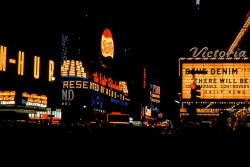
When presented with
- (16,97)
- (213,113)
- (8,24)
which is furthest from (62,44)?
(213,113)

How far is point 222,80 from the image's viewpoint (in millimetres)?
26156

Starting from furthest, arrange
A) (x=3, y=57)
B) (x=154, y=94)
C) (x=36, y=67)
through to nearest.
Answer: (x=154, y=94) < (x=36, y=67) < (x=3, y=57)

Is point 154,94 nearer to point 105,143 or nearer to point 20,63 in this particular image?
point 20,63

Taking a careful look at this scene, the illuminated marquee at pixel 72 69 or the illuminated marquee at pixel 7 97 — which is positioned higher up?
the illuminated marquee at pixel 72 69

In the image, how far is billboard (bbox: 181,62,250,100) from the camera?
84.8 ft

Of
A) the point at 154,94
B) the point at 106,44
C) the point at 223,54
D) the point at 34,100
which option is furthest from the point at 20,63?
the point at 154,94

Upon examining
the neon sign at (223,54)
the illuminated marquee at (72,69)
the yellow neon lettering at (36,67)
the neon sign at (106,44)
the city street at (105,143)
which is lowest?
the city street at (105,143)

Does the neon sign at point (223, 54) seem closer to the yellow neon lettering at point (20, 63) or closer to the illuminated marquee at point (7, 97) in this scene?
the yellow neon lettering at point (20, 63)

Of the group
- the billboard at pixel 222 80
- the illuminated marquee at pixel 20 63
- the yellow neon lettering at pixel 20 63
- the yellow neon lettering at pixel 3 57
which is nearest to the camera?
the billboard at pixel 222 80

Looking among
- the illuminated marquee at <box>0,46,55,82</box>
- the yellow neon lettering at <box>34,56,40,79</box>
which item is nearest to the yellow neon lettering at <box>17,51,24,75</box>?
the illuminated marquee at <box>0,46,55,82</box>

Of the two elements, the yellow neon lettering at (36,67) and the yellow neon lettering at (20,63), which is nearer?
the yellow neon lettering at (20,63)

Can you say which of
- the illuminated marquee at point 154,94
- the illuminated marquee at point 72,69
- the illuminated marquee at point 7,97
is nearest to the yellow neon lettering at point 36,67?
the illuminated marquee at point 7,97

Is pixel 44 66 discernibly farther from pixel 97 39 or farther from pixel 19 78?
pixel 97 39

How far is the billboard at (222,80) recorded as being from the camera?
2584 cm
